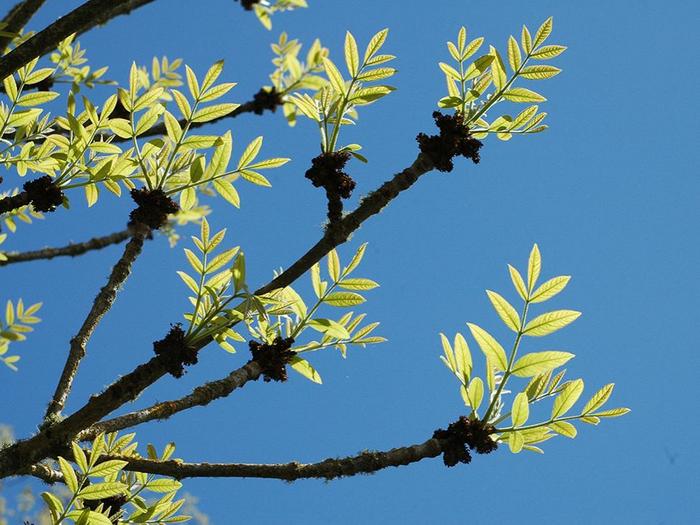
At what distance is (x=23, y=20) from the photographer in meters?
2.83

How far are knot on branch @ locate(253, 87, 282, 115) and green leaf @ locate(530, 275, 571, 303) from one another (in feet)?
8.17

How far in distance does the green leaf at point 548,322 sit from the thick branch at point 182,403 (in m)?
0.81

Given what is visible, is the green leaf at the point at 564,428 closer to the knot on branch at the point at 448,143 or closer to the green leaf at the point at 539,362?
the green leaf at the point at 539,362

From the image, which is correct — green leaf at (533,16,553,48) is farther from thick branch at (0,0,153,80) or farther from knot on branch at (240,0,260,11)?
knot on branch at (240,0,260,11)

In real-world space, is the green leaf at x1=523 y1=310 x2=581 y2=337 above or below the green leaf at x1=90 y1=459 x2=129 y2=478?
above

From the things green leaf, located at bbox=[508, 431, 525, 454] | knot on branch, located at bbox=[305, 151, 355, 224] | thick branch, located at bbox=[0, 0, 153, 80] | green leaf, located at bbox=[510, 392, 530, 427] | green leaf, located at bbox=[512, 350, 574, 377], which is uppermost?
thick branch, located at bbox=[0, 0, 153, 80]

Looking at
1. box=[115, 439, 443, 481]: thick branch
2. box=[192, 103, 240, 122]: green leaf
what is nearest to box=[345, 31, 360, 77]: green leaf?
box=[192, 103, 240, 122]: green leaf

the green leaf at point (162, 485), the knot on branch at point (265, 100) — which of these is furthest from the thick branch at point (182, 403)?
the knot on branch at point (265, 100)

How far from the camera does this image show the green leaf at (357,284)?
90.1 inches

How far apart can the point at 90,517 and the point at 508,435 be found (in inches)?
45.1

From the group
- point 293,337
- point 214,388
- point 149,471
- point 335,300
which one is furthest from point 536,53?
point 149,471

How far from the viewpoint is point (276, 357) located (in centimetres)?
224

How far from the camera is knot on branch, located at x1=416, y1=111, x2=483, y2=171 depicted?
2.35 metres

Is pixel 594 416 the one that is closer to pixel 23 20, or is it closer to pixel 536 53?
pixel 536 53
